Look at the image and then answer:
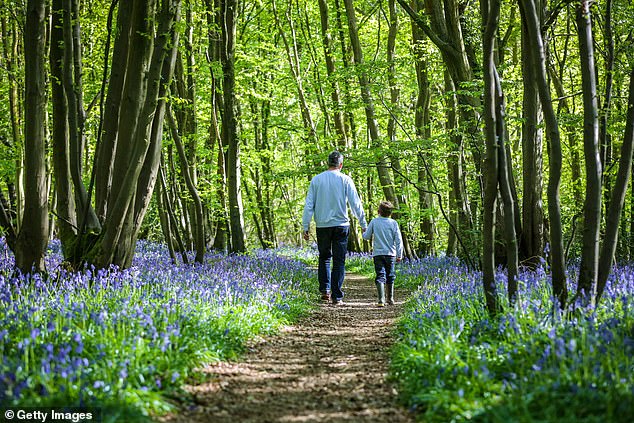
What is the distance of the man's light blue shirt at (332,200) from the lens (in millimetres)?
9906

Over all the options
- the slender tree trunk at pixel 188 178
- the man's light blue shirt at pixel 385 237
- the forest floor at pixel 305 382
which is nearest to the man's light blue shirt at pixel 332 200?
the man's light blue shirt at pixel 385 237

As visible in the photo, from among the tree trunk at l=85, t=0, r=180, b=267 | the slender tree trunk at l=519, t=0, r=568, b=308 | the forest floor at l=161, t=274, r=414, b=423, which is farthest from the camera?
the tree trunk at l=85, t=0, r=180, b=267

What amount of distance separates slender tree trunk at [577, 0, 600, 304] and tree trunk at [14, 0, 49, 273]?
7032 mm

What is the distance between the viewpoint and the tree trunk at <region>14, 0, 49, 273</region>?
8289 mm

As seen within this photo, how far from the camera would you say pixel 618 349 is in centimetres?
416

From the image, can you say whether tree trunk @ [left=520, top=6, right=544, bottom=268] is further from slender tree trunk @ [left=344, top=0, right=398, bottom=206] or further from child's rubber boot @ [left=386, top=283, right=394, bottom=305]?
slender tree trunk @ [left=344, top=0, right=398, bottom=206]

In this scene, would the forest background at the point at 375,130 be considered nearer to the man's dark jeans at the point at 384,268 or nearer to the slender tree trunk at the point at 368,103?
the slender tree trunk at the point at 368,103

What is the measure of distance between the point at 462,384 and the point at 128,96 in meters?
6.47

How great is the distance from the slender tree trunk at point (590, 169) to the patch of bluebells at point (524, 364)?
368mm

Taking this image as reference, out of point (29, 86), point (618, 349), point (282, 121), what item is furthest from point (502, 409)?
point (282, 121)

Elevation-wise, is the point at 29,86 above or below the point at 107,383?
above

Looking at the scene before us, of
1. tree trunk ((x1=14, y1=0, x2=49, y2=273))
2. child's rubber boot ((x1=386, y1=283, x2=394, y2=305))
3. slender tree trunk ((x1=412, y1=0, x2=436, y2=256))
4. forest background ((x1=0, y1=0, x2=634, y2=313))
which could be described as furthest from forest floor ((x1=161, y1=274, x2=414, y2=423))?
slender tree trunk ((x1=412, y1=0, x2=436, y2=256))

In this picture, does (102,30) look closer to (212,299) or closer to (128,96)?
(128,96)

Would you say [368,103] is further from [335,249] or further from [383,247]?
[335,249]
